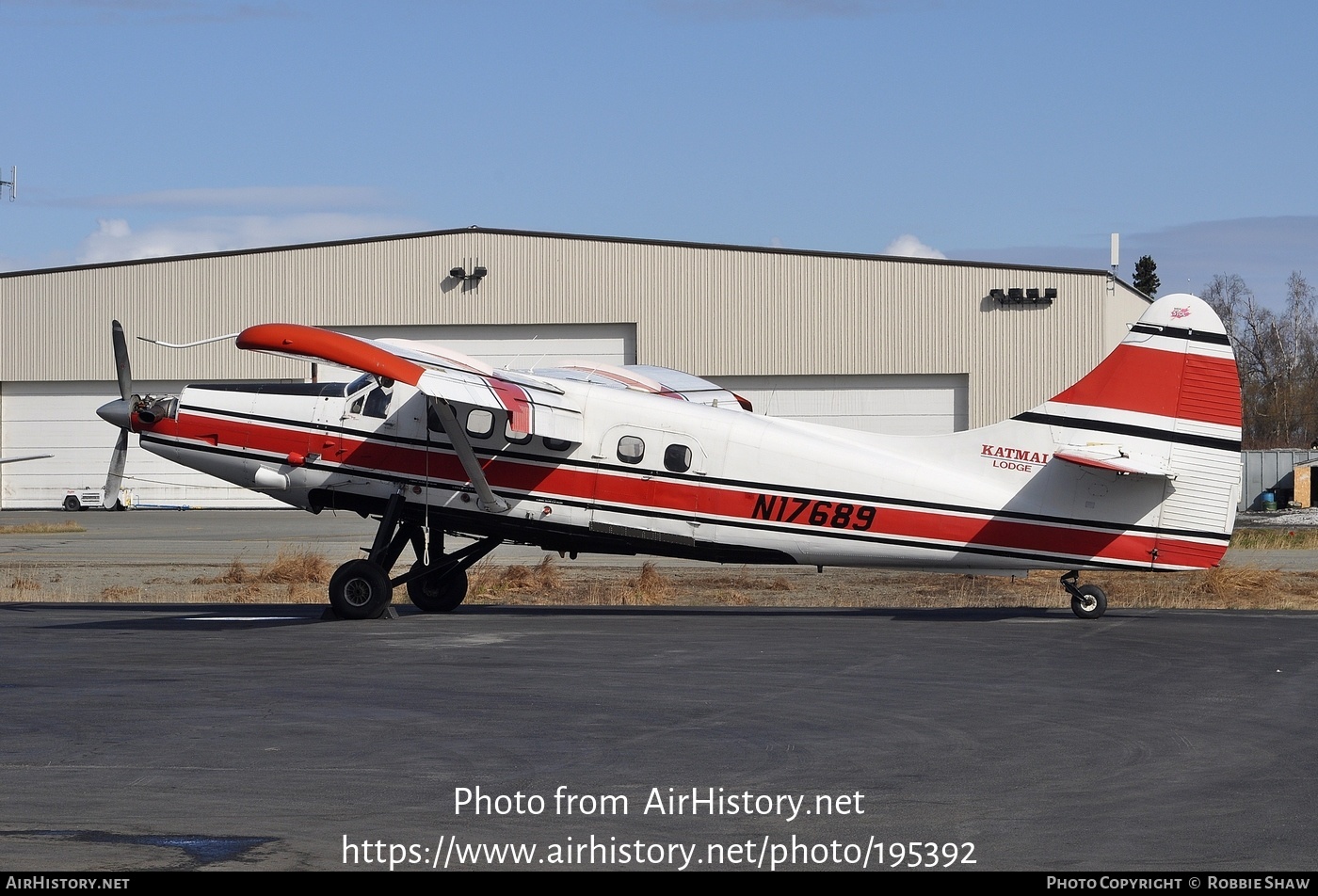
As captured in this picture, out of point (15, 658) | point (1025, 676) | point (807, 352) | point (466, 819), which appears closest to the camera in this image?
point (466, 819)

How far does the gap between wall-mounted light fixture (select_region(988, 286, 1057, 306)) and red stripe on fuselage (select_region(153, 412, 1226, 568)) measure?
3321cm

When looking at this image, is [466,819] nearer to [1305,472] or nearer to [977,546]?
[977,546]

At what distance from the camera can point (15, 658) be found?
1446cm

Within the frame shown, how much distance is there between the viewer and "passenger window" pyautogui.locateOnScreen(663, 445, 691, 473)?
1839 centimetres

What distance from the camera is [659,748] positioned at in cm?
973

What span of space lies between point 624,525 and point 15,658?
7381 millimetres

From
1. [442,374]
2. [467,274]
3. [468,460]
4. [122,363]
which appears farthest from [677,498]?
Answer: [467,274]

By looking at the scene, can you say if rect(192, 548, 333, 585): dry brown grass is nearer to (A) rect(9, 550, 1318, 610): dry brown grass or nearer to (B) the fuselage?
(A) rect(9, 550, 1318, 610): dry brown grass

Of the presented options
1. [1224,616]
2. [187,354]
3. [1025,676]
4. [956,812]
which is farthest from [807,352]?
[956,812]

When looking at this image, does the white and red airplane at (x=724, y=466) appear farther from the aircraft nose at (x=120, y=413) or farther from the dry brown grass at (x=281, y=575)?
the dry brown grass at (x=281, y=575)

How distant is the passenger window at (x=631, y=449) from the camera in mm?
18516

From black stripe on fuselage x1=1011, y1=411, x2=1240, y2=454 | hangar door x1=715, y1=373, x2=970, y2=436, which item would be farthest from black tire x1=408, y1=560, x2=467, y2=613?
hangar door x1=715, y1=373, x2=970, y2=436

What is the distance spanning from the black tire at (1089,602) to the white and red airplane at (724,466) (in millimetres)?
32
